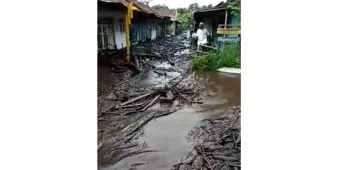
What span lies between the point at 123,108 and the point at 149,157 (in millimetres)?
204

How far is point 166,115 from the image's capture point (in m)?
1.58

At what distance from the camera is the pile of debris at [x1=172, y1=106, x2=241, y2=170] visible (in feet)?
5.02

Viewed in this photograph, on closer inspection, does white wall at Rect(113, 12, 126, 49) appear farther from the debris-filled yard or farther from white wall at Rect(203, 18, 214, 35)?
white wall at Rect(203, 18, 214, 35)

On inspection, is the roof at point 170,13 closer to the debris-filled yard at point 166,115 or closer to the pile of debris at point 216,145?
the debris-filled yard at point 166,115

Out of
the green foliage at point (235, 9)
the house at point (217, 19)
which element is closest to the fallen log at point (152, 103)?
the house at point (217, 19)

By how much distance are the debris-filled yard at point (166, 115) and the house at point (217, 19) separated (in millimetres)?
112

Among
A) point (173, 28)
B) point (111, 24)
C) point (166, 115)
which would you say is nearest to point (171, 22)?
point (173, 28)

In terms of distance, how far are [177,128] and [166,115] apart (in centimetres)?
6

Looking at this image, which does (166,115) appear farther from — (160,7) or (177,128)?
(160,7)

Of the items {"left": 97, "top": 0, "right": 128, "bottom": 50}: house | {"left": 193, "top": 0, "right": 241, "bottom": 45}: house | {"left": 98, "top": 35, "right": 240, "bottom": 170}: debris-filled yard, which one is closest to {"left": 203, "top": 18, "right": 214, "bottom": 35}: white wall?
{"left": 193, "top": 0, "right": 241, "bottom": 45}: house

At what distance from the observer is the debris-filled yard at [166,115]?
→ 1.54 m
